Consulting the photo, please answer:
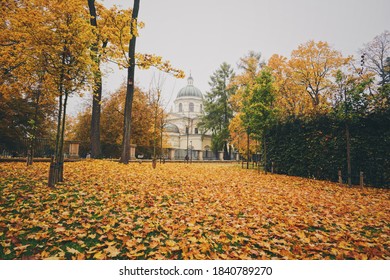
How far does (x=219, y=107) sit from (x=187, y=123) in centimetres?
2134

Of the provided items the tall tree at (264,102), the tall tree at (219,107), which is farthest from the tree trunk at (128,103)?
the tall tree at (219,107)

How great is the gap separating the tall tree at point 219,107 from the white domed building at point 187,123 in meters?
7.19

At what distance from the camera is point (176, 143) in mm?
54344

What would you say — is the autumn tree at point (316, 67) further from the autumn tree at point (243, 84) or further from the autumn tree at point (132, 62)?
the autumn tree at point (132, 62)

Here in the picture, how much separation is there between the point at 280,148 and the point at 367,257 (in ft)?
40.5

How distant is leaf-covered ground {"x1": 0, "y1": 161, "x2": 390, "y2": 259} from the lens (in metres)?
3.04

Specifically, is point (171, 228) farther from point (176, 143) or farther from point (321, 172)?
point (176, 143)

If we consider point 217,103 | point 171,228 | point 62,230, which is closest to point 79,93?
point 62,230

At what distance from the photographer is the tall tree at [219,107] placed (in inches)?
1501

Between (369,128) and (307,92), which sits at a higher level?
(307,92)

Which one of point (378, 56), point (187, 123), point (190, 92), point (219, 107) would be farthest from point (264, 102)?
point (190, 92)

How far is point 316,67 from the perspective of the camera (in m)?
22.4

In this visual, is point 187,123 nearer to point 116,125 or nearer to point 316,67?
point 116,125

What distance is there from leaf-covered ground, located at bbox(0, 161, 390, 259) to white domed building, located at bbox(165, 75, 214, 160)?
40.9 metres
